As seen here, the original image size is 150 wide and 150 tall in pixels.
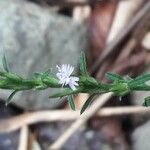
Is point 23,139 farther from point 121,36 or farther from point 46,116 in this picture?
point 121,36

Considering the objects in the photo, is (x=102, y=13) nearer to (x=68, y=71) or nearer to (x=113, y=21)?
(x=113, y=21)

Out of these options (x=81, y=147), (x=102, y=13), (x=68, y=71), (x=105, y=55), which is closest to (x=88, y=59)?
(x=105, y=55)

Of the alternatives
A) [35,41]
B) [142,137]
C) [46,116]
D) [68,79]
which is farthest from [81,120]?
[68,79]

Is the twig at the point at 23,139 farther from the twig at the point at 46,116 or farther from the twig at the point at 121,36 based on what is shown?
the twig at the point at 121,36

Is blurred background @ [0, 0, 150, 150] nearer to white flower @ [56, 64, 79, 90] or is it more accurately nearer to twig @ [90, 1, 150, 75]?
twig @ [90, 1, 150, 75]

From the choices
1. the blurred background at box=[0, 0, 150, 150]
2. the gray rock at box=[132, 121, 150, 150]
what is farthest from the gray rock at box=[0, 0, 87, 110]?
the gray rock at box=[132, 121, 150, 150]

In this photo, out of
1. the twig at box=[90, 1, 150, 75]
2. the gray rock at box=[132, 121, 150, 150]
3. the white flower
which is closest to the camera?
the white flower

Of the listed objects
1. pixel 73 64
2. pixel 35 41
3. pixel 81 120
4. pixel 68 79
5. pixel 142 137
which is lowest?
pixel 68 79
